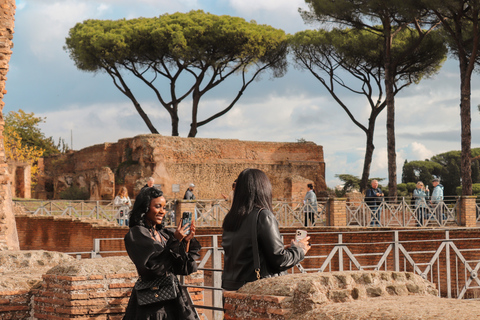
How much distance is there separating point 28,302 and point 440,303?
3.14 metres

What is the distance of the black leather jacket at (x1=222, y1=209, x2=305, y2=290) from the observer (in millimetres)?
3230

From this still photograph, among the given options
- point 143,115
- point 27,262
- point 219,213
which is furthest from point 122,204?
point 143,115

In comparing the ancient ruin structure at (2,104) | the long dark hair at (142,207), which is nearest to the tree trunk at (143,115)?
the ancient ruin structure at (2,104)

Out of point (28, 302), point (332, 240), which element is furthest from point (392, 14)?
point (28, 302)

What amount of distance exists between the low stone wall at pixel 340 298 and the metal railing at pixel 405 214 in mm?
11209

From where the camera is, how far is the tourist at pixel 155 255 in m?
3.35

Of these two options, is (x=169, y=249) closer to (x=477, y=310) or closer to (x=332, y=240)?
(x=477, y=310)

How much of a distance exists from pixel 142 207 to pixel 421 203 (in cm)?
1187

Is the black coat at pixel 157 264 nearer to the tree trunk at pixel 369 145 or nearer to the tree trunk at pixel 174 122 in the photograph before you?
the tree trunk at pixel 369 145

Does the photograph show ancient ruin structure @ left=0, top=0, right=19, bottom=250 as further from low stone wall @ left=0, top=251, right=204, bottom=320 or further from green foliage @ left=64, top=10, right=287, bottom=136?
green foliage @ left=64, top=10, right=287, bottom=136

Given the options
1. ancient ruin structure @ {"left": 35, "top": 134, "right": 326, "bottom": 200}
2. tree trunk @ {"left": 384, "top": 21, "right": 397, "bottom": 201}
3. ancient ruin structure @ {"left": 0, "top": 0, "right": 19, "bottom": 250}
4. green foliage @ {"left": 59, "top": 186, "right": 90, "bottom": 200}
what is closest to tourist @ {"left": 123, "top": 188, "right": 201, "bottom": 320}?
ancient ruin structure @ {"left": 0, "top": 0, "right": 19, "bottom": 250}

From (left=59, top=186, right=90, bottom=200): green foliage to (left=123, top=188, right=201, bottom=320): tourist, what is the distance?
26.2 metres

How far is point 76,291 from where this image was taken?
4383 mm

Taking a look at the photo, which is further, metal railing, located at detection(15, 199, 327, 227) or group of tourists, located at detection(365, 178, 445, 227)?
metal railing, located at detection(15, 199, 327, 227)
